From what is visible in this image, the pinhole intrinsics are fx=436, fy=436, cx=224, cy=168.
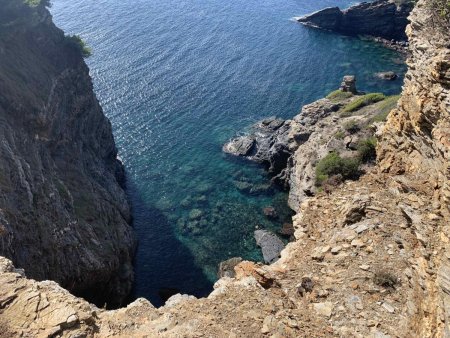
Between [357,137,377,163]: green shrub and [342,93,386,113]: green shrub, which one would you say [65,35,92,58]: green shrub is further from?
[357,137,377,163]: green shrub

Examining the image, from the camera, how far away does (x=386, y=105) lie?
5841cm

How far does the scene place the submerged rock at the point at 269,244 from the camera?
165ft

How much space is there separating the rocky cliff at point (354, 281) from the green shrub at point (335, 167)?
1192cm

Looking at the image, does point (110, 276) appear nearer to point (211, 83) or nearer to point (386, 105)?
point (386, 105)

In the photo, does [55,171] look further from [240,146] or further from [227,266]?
[240,146]

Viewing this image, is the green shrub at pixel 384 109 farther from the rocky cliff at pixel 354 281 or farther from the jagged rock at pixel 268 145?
the rocky cliff at pixel 354 281

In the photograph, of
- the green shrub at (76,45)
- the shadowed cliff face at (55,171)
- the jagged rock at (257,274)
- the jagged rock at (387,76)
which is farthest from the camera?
the jagged rock at (387,76)

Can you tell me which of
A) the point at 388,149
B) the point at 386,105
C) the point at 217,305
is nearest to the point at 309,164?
the point at 386,105

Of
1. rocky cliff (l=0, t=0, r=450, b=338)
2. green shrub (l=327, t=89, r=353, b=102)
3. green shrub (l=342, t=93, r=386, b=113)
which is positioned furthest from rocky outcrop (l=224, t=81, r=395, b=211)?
rocky cliff (l=0, t=0, r=450, b=338)

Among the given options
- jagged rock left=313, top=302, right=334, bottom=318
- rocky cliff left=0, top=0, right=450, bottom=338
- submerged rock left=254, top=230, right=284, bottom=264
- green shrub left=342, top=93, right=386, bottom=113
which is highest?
rocky cliff left=0, top=0, right=450, bottom=338

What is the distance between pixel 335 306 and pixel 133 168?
50.0 meters

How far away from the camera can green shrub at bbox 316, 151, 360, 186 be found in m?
44.9

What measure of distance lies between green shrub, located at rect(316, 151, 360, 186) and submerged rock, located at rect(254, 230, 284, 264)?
861cm

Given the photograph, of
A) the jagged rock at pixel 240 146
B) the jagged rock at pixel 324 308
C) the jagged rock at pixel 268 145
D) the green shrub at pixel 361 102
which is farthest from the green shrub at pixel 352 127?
the jagged rock at pixel 324 308
